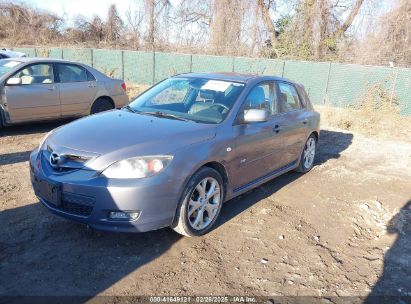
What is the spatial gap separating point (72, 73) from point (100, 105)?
3.07 ft

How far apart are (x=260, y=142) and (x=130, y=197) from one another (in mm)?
2005

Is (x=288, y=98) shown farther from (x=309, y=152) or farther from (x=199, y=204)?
(x=199, y=204)

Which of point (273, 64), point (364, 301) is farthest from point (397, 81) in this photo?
point (364, 301)

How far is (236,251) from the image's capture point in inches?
152

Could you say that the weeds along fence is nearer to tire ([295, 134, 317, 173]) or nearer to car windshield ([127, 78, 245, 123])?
tire ([295, 134, 317, 173])

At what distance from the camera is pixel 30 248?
11.9 ft

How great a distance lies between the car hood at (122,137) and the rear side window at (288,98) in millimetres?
1766

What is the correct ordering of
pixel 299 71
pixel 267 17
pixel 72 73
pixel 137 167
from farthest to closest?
1. pixel 267 17
2. pixel 299 71
3. pixel 72 73
4. pixel 137 167

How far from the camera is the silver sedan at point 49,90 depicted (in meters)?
7.48

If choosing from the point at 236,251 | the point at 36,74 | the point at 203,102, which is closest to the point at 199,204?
the point at 236,251

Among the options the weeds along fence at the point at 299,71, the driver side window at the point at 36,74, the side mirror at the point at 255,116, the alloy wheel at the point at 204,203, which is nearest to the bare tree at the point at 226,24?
the weeds along fence at the point at 299,71

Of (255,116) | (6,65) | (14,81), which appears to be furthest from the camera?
(6,65)

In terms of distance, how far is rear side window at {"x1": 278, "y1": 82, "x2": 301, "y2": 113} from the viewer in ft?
18.3

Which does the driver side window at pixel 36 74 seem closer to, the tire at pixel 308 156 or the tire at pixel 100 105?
Answer: the tire at pixel 100 105
